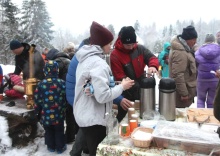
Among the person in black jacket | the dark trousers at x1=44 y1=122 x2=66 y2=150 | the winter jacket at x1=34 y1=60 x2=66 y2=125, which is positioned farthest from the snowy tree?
the winter jacket at x1=34 y1=60 x2=66 y2=125

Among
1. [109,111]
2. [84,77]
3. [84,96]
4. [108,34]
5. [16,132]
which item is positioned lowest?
[16,132]

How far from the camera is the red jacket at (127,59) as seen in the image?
3086 millimetres

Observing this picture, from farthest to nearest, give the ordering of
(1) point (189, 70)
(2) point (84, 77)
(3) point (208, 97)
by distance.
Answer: (3) point (208, 97)
(1) point (189, 70)
(2) point (84, 77)

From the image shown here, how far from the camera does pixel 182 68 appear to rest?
3.49 m

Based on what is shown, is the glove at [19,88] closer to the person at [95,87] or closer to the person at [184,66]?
the person at [95,87]

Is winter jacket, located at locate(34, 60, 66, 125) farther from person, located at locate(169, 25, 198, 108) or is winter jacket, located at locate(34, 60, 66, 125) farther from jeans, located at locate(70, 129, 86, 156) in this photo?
person, located at locate(169, 25, 198, 108)

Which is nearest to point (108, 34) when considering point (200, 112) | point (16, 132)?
point (200, 112)

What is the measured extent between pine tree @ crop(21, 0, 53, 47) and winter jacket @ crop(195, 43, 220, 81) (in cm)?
2480

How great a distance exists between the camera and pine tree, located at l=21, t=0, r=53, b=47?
27625 millimetres

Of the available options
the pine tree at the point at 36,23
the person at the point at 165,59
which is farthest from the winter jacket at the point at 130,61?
the pine tree at the point at 36,23

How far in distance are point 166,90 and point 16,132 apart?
270 centimetres

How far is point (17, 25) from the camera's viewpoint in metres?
26.3

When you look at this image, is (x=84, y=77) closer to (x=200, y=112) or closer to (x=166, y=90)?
(x=166, y=90)

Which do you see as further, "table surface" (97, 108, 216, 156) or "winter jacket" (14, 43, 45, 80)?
"winter jacket" (14, 43, 45, 80)
